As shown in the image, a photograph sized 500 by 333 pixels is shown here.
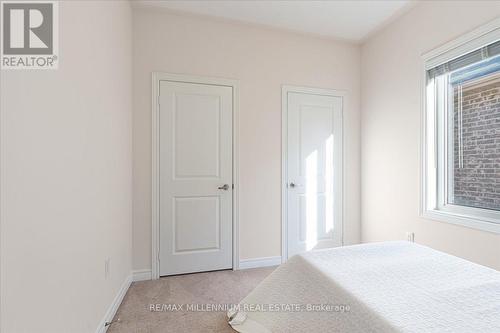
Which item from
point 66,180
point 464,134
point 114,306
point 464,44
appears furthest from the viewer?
point 464,134

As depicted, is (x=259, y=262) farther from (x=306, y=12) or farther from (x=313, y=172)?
(x=306, y=12)

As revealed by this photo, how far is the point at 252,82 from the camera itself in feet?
9.84

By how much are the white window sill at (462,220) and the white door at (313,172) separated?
105 centimetres

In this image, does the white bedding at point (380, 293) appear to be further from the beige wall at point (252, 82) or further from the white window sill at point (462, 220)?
the beige wall at point (252, 82)

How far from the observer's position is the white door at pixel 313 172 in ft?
10.3

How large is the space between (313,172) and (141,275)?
2247mm

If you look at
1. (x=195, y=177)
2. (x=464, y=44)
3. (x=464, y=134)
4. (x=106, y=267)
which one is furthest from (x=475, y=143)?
(x=106, y=267)

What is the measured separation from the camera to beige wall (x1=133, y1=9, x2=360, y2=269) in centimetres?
268

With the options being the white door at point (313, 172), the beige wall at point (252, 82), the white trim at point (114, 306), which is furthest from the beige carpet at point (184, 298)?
the white door at point (313, 172)

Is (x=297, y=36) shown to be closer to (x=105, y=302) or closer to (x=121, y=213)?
(x=121, y=213)

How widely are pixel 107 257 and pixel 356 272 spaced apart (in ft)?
5.51

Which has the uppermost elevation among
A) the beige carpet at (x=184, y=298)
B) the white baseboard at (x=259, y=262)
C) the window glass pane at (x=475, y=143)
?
the window glass pane at (x=475, y=143)

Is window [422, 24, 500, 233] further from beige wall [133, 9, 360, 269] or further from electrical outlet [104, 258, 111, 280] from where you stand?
electrical outlet [104, 258, 111, 280]

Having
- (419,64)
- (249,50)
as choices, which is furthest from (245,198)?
(419,64)
